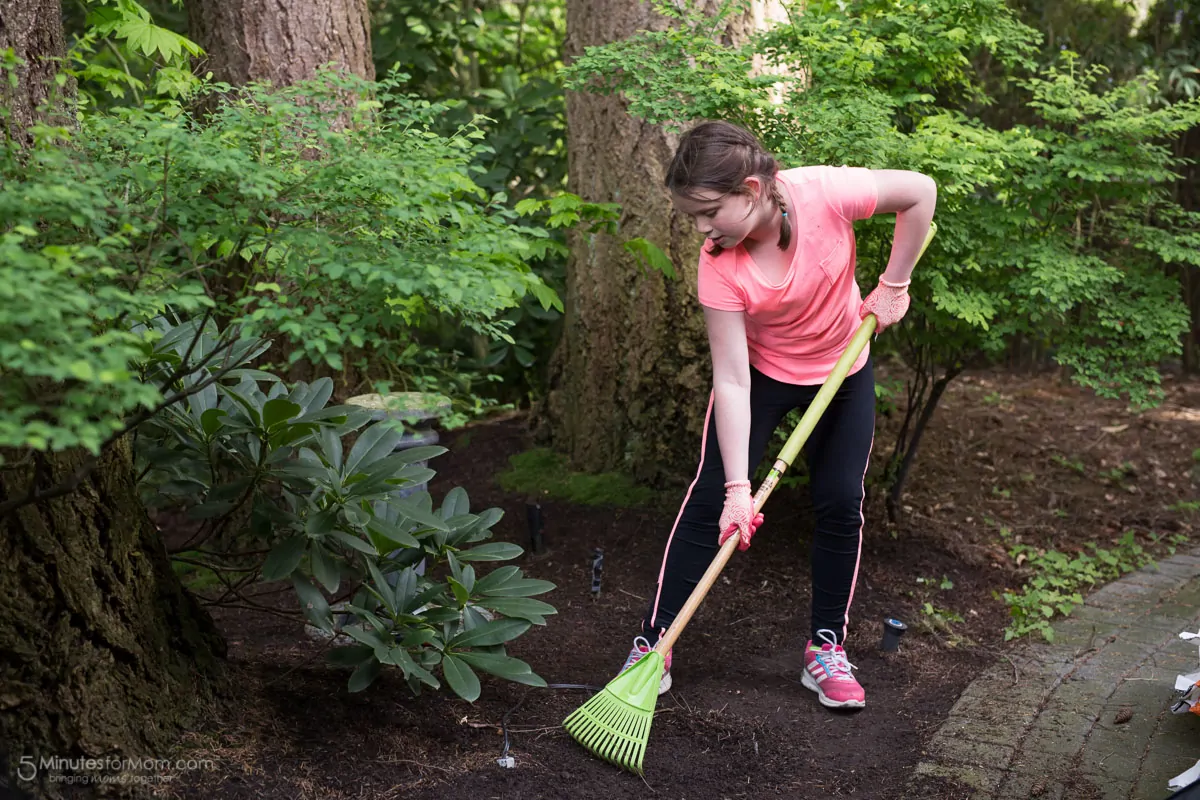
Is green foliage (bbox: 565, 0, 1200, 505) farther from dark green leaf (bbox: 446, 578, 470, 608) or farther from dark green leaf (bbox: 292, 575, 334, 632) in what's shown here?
dark green leaf (bbox: 292, 575, 334, 632)

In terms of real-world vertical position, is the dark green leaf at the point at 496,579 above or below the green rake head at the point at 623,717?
above

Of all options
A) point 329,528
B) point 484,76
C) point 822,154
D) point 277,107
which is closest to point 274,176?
point 277,107

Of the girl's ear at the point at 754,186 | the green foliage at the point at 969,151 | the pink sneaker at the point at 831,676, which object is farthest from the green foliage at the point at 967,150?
the pink sneaker at the point at 831,676

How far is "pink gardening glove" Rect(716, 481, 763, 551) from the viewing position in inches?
101

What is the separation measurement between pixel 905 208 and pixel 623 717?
1.53m

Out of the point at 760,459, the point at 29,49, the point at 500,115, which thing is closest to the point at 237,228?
the point at 29,49

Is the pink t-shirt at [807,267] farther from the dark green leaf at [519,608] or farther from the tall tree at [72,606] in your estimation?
the tall tree at [72,606]

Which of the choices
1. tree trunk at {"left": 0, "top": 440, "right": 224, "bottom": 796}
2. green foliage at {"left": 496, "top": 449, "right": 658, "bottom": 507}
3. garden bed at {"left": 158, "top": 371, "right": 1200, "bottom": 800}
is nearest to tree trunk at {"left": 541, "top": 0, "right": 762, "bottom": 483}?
green foliage at {"left": 496, "top": 449, "right": 658, "bottom": 507}

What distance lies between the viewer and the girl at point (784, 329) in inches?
96.6

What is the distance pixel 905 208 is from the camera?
2.64 meters

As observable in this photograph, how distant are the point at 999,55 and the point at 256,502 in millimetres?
3083

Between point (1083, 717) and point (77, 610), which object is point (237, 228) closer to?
point (77, 610)

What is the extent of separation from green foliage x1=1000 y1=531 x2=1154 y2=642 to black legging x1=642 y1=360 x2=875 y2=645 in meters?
Answer: 1.06

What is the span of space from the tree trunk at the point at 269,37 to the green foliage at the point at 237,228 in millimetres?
1798
